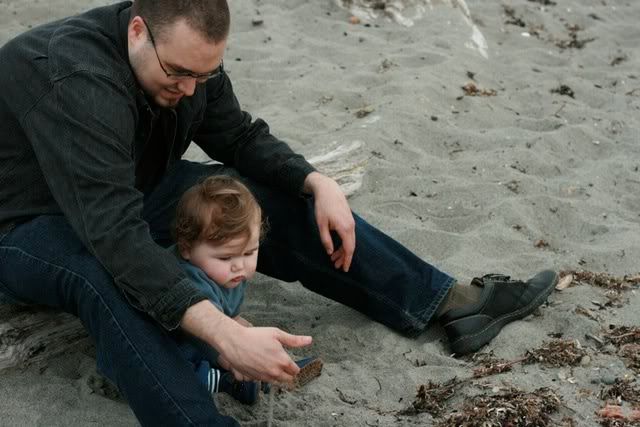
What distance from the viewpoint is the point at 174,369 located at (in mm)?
2533

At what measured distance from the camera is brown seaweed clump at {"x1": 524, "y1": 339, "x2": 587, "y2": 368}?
3.16 meters

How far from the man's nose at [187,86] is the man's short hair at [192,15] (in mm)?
157

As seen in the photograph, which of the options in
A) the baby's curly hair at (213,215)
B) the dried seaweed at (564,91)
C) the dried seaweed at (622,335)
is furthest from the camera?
the dried seaweed at (564,91)

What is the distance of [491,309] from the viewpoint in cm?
338

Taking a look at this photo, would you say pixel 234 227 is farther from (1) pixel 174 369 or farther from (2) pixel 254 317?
(2) pixel 254 317

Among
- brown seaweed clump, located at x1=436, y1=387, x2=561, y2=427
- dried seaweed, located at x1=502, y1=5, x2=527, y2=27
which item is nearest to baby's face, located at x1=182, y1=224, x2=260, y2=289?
brown seaweed clump, located at x1=436, y1=387, x2=561, y2=427

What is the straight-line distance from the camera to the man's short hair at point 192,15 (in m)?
2.61

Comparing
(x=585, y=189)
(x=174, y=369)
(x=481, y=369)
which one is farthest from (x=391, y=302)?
(x=585, y=189)

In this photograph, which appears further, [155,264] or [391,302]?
[391,302]

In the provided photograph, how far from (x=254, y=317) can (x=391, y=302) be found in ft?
1.96

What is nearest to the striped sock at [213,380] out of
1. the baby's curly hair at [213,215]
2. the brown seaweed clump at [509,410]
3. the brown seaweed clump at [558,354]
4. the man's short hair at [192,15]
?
the baby's curly hair at [213,215]

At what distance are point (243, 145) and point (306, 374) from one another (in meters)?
0.94

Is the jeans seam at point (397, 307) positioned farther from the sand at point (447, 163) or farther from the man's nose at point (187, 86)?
the man's nose at point (187, 86)

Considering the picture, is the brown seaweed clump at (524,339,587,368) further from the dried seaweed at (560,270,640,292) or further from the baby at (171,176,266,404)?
the baby at (171,176,266,404)
